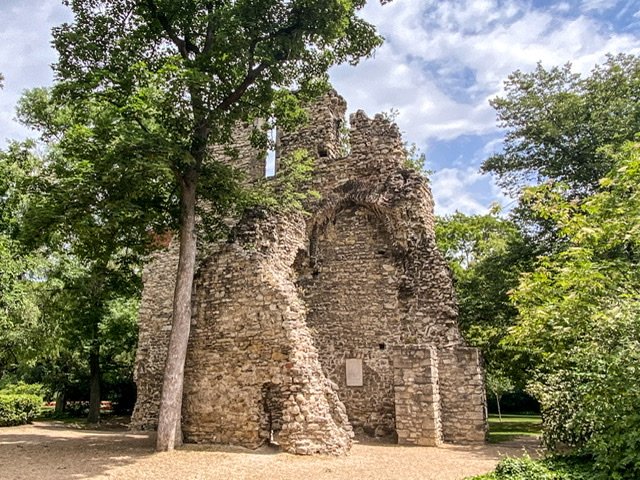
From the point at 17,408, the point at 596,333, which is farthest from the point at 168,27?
the point at 17,408

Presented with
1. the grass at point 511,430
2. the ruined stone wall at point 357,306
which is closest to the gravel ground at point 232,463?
the ruined stone wall at point 357,306

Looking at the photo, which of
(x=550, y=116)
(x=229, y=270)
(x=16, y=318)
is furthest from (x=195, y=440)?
(x=550, y=116)

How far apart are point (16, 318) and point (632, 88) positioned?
23007 millimetres

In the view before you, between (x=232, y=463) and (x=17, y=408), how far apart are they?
563 inches

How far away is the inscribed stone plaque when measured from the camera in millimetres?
13203

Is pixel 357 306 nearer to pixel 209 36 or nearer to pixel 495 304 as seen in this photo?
pixel 495 304

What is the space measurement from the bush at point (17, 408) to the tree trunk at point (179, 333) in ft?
37.6

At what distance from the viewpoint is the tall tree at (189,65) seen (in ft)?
33.6

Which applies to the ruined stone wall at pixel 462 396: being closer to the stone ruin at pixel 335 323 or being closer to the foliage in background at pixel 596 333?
the stone ruin at pixel 335 323

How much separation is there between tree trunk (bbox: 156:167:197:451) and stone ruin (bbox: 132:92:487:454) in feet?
2.32

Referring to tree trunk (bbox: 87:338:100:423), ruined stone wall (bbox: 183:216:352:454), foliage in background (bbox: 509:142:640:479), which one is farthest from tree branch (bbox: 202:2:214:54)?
tree trunk (bbox: 87:338:100:423)

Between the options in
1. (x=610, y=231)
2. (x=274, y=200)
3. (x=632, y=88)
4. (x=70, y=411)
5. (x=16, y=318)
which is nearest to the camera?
(x=610, y=231)

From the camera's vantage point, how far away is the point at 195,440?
1055 centimetres

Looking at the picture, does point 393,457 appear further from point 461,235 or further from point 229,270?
point 461,235
